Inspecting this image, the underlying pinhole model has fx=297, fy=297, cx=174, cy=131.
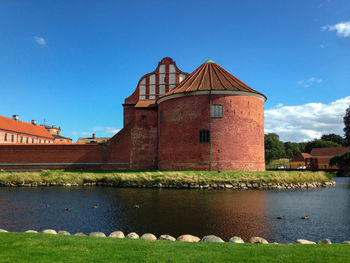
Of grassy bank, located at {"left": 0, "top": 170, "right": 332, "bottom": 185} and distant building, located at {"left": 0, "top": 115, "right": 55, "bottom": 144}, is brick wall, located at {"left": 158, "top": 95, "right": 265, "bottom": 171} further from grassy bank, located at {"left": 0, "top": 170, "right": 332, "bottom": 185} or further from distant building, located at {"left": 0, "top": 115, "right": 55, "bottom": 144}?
distant building, located at {"left": 0, "top": 115, "right": 55, "bottom": 144}

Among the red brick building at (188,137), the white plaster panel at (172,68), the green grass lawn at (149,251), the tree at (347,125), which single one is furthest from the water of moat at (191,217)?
the tree at (347,125)

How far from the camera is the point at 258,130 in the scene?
26266 mm

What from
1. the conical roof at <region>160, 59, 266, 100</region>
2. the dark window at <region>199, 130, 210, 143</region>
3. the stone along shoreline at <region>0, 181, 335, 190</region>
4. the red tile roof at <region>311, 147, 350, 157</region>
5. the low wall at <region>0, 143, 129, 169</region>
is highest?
the conical roof at <region>160, 59, 266, 100</region>

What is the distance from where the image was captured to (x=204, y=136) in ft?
80.8

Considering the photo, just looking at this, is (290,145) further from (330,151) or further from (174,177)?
(174,177)

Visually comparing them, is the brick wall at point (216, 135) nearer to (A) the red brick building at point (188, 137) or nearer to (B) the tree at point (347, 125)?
(A) the red brick building at point (188, 137)

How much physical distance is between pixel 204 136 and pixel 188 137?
54.1 inches

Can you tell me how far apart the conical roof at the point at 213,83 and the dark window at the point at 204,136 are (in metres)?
3.37

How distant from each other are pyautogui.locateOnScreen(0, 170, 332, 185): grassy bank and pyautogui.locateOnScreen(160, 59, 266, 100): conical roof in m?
7.20

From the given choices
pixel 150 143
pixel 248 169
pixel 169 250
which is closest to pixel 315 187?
pixel 248 169

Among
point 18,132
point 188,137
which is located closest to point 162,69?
point 188,137

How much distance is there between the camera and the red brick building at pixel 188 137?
24.5 m

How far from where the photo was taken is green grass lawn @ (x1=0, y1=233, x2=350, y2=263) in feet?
15.4

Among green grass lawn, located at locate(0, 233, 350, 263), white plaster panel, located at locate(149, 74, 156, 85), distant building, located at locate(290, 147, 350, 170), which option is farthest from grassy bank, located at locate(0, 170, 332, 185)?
distant building, located at locate(290, 147, 350, 170)
